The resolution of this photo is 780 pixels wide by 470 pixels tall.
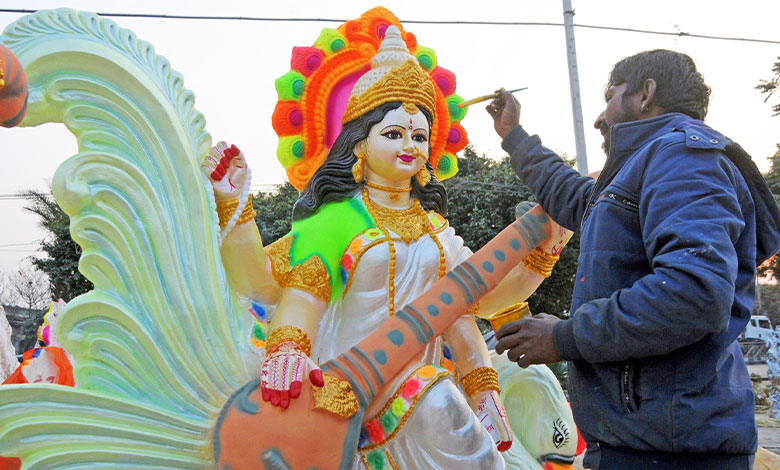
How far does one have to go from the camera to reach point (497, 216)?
12.1 m

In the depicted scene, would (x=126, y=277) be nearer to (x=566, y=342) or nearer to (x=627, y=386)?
(x=566, y=342)

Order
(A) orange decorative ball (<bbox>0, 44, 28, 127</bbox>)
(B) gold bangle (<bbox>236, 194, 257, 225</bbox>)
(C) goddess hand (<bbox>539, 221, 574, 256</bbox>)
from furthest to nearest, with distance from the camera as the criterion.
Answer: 1. (C) goddess hand (<bbox>539, 221, 574, 256</bbox>)
2. (B) gold bangle (<bbox>236, 194, 257, 225</bbox>)
3. (A) orange decorative ball (<bbox>0, 44, 28, 127</bbox>)

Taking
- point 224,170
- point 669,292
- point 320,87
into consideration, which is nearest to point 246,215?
point 224,170

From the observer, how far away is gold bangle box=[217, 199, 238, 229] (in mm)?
2367

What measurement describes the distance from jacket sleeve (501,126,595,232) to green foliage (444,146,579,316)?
892cm

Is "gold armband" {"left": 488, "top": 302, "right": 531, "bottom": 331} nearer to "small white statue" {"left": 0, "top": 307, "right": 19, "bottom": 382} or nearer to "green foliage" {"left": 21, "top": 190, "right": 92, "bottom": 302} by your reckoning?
"small white statue" {"left": 0, "top": 307, "right": 19, "bottom": 382}

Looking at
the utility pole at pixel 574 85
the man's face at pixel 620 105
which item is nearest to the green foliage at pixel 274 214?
the utility pole at pixel 574 85

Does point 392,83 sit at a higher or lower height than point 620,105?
higher

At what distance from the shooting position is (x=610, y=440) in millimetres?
1813

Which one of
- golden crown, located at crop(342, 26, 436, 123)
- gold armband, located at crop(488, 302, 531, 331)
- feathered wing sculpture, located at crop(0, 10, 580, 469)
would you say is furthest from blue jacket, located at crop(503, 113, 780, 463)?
golden crown, located at crop(342, 26, 436, 123)

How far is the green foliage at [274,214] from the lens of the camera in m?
12.7

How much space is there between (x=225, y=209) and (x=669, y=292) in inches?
59.8

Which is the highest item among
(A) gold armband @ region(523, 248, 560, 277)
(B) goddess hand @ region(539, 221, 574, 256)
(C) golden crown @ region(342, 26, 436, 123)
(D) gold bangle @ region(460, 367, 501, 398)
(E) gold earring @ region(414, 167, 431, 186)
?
(C) golden crown @ region(342, 26, 436, 123)

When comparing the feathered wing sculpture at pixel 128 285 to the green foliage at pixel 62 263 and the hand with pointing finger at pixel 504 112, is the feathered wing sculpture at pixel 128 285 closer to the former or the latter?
the hand with pointing finger at pixel 504 112
